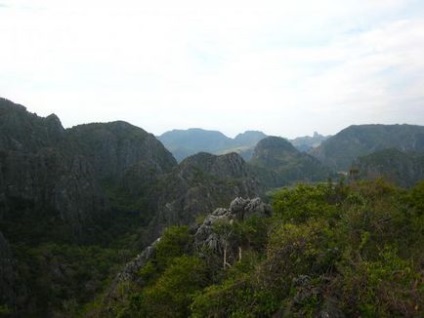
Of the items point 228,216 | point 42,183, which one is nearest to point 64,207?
point 42,183

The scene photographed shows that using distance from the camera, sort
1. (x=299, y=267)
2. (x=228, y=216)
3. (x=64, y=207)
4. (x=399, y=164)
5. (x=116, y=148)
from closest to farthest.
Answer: (x=299, y=267) < (x=228, y=216) < (x=64, y=207) < (x=116, y=148) < (x=399, y=164)

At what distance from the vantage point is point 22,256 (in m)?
83.4

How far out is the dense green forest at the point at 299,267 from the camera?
56.7 feet

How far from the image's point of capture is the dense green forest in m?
17.3

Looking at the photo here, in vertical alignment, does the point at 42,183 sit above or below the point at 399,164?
above

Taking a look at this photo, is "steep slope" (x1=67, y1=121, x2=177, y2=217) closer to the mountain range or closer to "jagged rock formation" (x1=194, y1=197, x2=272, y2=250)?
the mountain range

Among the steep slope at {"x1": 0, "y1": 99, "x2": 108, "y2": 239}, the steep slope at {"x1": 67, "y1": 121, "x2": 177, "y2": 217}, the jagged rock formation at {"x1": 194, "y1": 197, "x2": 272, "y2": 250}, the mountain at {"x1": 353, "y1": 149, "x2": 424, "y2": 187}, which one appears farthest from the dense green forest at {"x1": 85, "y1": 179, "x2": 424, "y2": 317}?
the mountain at {"x1": 353, "y1": 149, "x2": 424, "y2": 187}

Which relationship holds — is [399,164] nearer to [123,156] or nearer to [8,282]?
[123,156]

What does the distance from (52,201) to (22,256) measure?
28575mm

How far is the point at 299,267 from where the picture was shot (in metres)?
19.9

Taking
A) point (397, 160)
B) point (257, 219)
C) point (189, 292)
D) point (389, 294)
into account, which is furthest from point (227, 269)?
point (397, 160)

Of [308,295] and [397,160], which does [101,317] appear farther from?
[397,160]

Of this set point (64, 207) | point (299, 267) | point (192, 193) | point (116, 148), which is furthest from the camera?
point (116, 148)

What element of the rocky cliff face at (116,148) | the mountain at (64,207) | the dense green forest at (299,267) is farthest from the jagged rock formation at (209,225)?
the rocky cliff face at (116,148)
